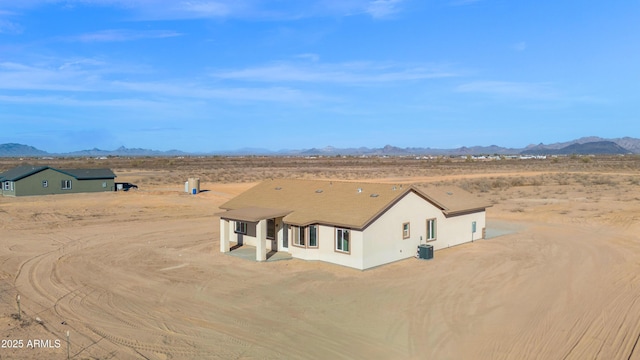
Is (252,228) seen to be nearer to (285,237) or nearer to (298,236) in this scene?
(285,237)

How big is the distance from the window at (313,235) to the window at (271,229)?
288cm

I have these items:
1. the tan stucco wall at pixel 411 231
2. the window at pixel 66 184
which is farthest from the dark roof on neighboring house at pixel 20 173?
the tan stucco wall at pixel 411 231

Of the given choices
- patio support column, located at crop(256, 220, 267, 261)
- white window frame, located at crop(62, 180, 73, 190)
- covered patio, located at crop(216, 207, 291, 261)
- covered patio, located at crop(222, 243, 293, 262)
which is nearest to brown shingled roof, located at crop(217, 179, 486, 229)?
covered patio, located at crop(216, 207, 291, 261)

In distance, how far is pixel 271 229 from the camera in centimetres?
2628

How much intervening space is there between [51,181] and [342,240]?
44.8 metres

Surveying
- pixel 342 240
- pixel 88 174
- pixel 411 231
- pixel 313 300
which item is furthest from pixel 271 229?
pixel 88 174

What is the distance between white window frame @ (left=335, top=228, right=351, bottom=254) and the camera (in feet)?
73.5

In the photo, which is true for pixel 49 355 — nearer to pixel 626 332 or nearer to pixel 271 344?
pixel 271 344

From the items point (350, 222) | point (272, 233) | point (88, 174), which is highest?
point (88, 174)

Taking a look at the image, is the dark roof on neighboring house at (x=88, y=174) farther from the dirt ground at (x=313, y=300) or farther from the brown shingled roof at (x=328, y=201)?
the brown shingled roof at (x=328, y=201)

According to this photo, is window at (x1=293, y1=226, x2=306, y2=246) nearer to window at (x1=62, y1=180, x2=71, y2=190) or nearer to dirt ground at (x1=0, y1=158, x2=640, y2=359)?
dirt ground at (x1=0, y1=158, x2=640, y2=359)

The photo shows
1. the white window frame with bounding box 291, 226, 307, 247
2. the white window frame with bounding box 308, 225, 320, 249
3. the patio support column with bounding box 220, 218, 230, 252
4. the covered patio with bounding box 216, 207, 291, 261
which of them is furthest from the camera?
the patio support column with bounding box 220, 218, 230, 252

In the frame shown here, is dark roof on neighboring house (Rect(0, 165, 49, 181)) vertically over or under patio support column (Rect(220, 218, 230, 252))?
over

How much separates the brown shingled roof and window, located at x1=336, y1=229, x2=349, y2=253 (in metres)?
0.58
